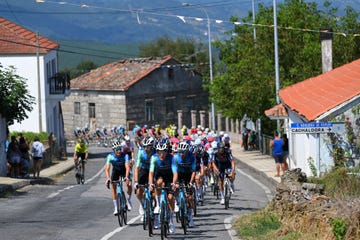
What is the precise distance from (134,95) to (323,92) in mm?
46977

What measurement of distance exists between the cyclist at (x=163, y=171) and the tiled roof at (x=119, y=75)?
2438 inches

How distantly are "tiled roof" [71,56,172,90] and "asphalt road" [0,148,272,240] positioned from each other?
155 feet

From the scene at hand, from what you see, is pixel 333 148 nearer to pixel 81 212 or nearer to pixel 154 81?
pixel 81 212

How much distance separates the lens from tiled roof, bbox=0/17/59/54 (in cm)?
5656

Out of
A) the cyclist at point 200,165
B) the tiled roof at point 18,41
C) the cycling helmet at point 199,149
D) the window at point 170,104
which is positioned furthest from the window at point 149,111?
the cycling helmet at point 199,149

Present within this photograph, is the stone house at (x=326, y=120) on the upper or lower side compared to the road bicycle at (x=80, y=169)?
upper

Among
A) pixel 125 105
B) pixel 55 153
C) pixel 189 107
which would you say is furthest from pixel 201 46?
pixel 55 153

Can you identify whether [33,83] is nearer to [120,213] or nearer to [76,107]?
[76,107]

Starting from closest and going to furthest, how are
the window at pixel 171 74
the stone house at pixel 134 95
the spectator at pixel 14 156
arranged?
1. the spectator at pixel 14 156
2. the stone house at pixel 134 95
3. the window at pixel 171 74

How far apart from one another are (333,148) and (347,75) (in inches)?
245

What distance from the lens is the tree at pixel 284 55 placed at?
49.6 meters

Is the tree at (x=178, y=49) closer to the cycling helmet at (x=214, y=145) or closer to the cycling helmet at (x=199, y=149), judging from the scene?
the cycling helmet at (x=199, y=149)

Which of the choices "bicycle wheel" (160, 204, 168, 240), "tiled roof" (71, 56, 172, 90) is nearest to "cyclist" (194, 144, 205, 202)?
"bicycle wheel" (160, 204, 168, 240)

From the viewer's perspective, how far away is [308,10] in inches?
2032
